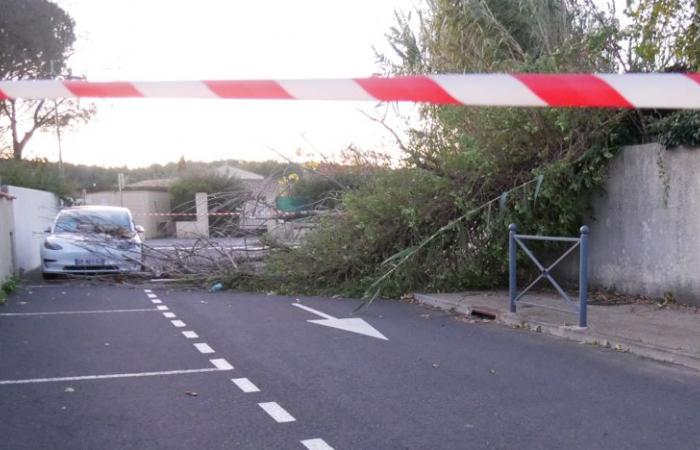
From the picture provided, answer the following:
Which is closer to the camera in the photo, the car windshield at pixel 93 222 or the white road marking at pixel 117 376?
the white road marking at pixel 117 376

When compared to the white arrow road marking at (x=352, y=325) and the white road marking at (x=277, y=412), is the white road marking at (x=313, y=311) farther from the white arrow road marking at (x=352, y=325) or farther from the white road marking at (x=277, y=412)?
the white road marking at (x=277, y=412)

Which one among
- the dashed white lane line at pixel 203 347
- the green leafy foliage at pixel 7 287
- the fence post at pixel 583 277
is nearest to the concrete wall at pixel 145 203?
the green leafy foliage at pixel 7 287

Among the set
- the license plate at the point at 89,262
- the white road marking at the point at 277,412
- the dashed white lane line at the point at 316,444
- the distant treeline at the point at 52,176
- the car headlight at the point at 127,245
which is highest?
the distant treeline at the point at 52,176

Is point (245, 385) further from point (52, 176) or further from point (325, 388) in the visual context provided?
point (52, 176)

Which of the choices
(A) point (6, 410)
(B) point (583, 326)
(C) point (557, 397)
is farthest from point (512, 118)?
(A) point (6, 410)

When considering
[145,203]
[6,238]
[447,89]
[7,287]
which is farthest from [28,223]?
[145,203]

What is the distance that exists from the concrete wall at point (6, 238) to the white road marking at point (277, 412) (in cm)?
931

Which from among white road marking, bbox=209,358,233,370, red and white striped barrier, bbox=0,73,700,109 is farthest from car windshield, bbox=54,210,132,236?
red and white striped barrier, bbox=0,73,700,109

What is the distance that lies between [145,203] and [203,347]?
31423mm

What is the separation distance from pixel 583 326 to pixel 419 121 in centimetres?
516

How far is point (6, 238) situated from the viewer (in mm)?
15109

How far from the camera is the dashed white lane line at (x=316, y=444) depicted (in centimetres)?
503

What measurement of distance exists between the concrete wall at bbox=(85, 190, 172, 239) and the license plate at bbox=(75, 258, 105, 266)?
19721mm

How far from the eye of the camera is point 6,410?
6008 millimetres
